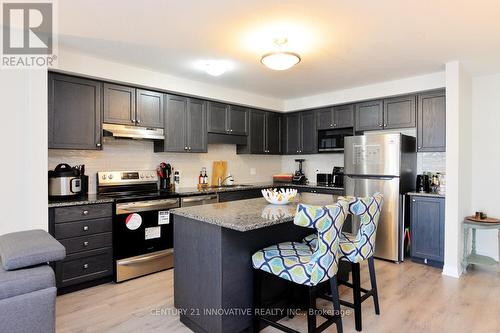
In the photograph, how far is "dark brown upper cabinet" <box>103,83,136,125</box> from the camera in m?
3.49

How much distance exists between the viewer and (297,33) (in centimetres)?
268

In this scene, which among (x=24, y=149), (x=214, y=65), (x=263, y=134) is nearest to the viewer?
(x=24, y=149)

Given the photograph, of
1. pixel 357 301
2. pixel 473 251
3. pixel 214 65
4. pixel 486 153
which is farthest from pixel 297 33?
pixel 473 251

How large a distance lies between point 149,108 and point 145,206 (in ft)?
4.16

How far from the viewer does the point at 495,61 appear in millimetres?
3438

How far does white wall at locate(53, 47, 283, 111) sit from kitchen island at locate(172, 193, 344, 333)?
2007 millimetres

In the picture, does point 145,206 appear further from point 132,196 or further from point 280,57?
point 280,57

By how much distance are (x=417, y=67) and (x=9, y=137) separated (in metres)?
4.33

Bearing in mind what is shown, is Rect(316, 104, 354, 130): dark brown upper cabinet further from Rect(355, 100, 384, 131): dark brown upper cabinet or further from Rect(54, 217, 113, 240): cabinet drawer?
Rect(54, 217, 113, 240): cabinet drawer

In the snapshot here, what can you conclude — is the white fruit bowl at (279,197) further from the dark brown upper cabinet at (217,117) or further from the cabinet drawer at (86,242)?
the dark brown upper cabinet at (217,117)

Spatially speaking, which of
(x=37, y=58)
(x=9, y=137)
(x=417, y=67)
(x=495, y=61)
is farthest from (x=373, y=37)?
(x=9, y=137)

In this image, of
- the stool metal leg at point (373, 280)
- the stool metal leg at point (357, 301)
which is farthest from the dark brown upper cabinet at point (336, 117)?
the stool metal leg at point (357, 301)

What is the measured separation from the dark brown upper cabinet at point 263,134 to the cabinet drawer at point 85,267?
2776mm

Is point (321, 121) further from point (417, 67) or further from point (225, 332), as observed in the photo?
point (225, 332)
